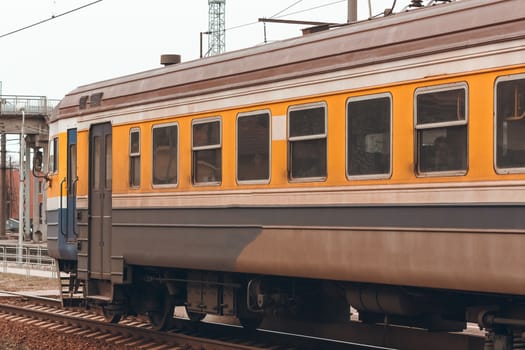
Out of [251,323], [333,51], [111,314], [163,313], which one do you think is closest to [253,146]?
[333,51]

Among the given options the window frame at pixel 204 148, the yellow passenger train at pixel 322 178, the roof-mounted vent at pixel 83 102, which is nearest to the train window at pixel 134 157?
the yellow passenger train at pixel 322 178

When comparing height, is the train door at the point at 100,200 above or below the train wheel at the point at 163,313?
above

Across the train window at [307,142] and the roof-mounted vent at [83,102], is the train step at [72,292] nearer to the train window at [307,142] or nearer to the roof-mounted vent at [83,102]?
the roof-mounted vent at [83,102]

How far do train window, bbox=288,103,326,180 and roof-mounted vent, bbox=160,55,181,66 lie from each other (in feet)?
13.9

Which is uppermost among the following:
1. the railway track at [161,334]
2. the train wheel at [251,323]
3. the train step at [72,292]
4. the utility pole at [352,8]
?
the utility pole at [352,8]

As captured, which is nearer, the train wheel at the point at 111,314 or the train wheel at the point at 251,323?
the train wheel at the point at 251,323

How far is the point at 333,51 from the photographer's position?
11.2 meters

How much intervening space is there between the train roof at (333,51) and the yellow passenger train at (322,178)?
2cm

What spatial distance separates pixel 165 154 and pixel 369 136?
3.93m

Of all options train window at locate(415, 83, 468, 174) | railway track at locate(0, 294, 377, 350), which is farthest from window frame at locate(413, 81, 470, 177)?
railway track at locate(0, 294, 377, 350)

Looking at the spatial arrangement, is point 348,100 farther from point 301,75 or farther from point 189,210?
point 189,210

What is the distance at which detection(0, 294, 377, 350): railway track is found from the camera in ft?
44.6

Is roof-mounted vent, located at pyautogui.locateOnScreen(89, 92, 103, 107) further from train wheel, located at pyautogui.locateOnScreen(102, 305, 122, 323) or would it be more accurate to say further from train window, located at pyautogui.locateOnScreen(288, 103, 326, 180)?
train window, located at pyautogui.locateOnScreen(288, 103, 326, 180)

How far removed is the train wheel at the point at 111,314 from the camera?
51.0 feet
